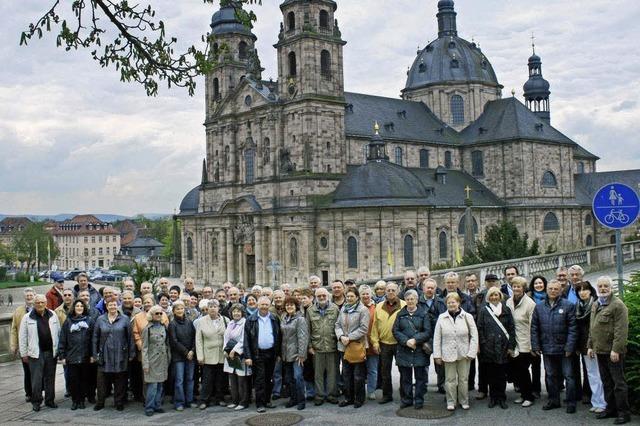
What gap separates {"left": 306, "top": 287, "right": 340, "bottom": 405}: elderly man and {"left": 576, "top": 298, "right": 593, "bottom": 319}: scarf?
11.8ft

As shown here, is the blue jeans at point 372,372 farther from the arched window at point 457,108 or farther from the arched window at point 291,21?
the arched window at point 457,108

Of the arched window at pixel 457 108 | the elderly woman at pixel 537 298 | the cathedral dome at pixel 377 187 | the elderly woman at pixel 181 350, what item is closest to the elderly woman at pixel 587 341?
the elderly woman at pixel 537 298

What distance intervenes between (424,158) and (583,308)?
152 ft

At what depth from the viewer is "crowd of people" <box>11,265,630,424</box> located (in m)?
10.2

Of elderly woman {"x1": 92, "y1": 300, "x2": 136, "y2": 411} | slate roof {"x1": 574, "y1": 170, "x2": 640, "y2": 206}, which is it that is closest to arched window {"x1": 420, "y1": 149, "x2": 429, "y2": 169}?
slate roof {"x1": 574, "y1": 170, "x2": 640, "y2": 206}

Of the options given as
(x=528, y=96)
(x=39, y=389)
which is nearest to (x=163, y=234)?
(x=528, y=96)

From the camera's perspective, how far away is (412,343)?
1057 centimetres

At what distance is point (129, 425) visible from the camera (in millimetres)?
10570

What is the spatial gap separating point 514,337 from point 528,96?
63.8 m

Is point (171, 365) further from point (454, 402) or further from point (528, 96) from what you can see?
point (528, 96)

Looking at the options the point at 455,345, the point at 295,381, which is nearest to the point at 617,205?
the point at 455,345

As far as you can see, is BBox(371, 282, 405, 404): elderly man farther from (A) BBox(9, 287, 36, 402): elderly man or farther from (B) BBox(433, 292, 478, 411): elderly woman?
(A) BBox(9, 287, 36, 402): elderly man

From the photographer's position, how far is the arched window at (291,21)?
4841cm

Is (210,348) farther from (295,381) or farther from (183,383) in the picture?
(295,381)
